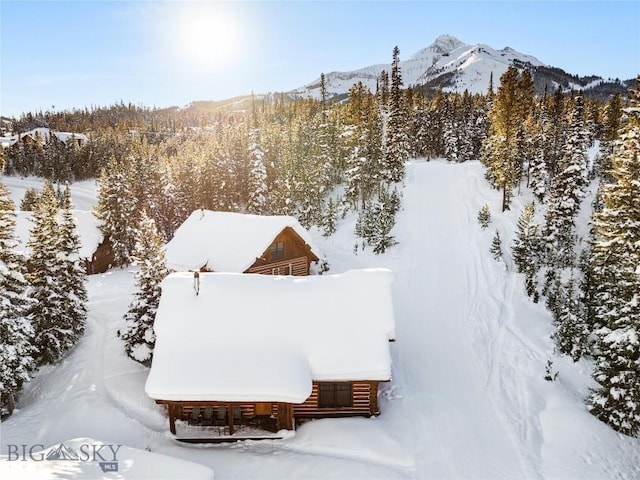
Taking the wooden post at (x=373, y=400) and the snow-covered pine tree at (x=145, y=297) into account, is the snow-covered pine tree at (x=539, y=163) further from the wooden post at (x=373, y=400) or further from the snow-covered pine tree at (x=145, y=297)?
the snow-covered pine tree at (x=145, y=297)

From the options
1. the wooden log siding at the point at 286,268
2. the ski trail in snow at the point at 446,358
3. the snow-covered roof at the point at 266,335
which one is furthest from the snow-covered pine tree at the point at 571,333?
the wooden log siding at the point at 286,268

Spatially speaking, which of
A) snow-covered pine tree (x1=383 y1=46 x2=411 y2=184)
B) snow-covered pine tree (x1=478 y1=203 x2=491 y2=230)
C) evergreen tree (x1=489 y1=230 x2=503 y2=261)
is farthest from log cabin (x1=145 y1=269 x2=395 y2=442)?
snow-covered pine tree (x1=383 y1=46 x2=411 y2=184)

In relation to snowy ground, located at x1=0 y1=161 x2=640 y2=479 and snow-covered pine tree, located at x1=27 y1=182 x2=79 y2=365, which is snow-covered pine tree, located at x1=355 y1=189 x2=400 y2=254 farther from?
snow-covered pine tree, located at x1=27 y1=182 x2=79 y2=365

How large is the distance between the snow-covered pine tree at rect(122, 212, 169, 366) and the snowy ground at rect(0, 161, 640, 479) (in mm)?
1155

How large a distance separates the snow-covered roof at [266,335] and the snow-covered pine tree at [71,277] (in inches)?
310

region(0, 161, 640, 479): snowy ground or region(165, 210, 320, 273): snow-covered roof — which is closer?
region(0, 161, 640, 479): snowy ground

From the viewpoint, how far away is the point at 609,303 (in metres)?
18.1

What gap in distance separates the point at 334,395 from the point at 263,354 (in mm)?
3712

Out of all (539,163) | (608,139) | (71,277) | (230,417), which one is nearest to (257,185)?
(71,277)

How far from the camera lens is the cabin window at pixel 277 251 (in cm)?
3122

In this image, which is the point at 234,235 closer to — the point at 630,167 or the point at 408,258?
the point at 408,258

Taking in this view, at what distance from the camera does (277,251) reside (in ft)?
104

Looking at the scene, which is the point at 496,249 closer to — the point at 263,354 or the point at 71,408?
the point at 263,354

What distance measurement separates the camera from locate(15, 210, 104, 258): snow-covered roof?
40284 mm
